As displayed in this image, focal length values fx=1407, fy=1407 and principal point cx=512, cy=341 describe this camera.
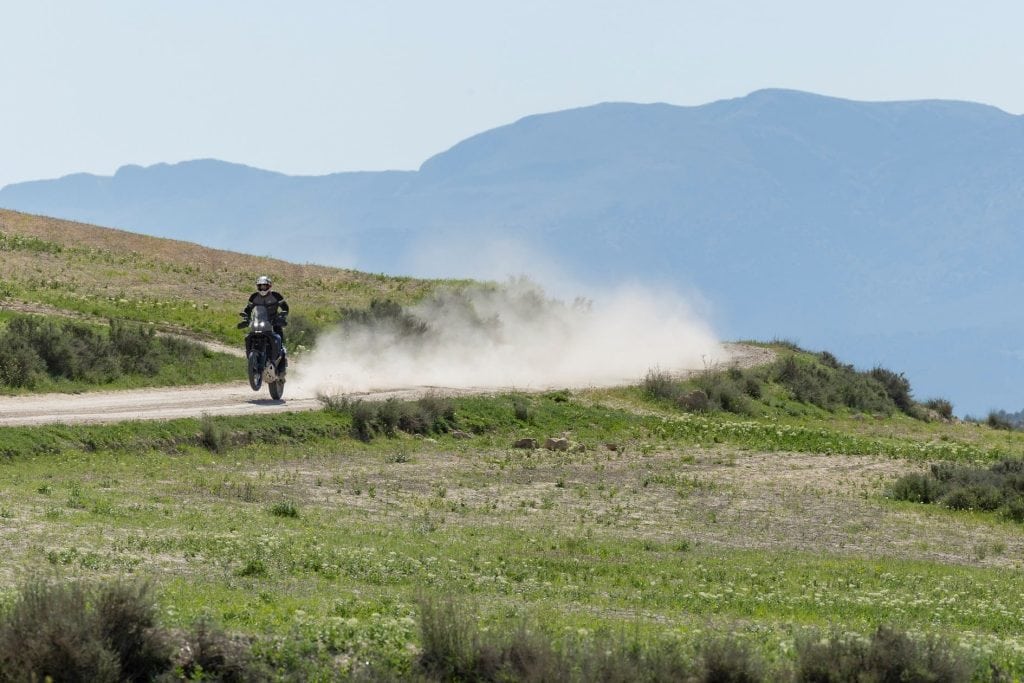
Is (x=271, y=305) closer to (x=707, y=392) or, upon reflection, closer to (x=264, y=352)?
(x=264, y=352)

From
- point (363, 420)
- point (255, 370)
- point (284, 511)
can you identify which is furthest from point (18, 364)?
point (284, 511)

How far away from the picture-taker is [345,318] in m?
55.6

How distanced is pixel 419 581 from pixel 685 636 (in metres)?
4.10

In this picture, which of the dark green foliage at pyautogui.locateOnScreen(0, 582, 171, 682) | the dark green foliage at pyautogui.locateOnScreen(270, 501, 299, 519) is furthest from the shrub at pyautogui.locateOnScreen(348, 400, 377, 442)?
the dark green foliage at pyautogui.locateOnScreen(0, 582, 171, 682)

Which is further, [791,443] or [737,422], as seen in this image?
[737,422]

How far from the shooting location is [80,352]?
133 ft

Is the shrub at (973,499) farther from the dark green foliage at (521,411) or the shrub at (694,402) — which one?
the shrub at (694,402)

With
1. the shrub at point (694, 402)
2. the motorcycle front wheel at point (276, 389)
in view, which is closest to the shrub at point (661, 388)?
the shrub at point (694, 402)

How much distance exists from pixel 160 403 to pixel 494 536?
16.1 m

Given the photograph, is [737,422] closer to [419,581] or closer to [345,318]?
[345,318]

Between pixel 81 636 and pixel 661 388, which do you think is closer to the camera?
pixel 81 636

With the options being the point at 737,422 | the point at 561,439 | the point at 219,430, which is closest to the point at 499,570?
the point at 219,430

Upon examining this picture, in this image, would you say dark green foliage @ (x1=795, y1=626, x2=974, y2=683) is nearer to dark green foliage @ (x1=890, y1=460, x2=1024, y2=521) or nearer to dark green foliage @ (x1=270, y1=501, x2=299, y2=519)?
dark green foliage @ (x1=270, y1=501, x2=299, y2=519)

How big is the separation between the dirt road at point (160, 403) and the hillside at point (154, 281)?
11599mm
